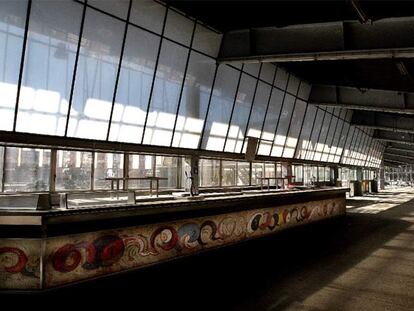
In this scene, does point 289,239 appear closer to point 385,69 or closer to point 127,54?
point 127,54

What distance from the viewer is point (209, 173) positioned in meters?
14.7

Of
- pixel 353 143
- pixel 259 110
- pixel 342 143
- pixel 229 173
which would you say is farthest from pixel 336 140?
pixel 229 173

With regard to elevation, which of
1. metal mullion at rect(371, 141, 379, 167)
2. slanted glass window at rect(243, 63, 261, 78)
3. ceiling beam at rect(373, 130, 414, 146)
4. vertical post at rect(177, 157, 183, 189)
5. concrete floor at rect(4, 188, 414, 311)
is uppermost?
slanted glass window at rect(243, 63, 261, 78)

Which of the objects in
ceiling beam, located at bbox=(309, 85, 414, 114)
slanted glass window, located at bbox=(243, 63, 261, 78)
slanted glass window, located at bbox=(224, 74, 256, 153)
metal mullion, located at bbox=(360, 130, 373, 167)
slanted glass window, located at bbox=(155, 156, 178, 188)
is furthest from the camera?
metal mullion, located at bbox=(360, 130, 373, 167)

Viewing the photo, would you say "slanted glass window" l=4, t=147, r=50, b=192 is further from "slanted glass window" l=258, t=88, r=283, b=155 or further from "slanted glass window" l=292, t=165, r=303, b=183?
"slanted glass window" l=292, t=165, r=303, b=183

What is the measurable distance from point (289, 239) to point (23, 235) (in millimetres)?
6590

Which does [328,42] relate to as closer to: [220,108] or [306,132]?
[220,108]

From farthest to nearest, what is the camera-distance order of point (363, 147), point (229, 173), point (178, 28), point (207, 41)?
point (363, 147) < point (229, 173) < point (207, 41) < point (178, 28)

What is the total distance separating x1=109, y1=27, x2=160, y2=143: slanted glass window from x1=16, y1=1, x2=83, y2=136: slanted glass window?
1.50m

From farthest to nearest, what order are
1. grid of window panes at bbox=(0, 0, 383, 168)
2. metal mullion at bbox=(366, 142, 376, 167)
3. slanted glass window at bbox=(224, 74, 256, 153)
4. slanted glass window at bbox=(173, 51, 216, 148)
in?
metal mullion at bbox=(366, 142, 376, 167) < slanted glass window at bbox=(224, 74, 256, 153) < slanted glass window at bbox=(173, 51, 216, 148) < grid of window panes at bbox=(0, 0, 383, 168)

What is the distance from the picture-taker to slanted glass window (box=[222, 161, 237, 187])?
1530cm

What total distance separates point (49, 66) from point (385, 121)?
20.9 metres

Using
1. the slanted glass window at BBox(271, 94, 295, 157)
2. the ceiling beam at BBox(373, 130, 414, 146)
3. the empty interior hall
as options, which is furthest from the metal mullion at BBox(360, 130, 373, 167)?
the slanted glass window at BBox(271, 94, 295, 157)

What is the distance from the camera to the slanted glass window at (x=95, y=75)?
8898 mm
